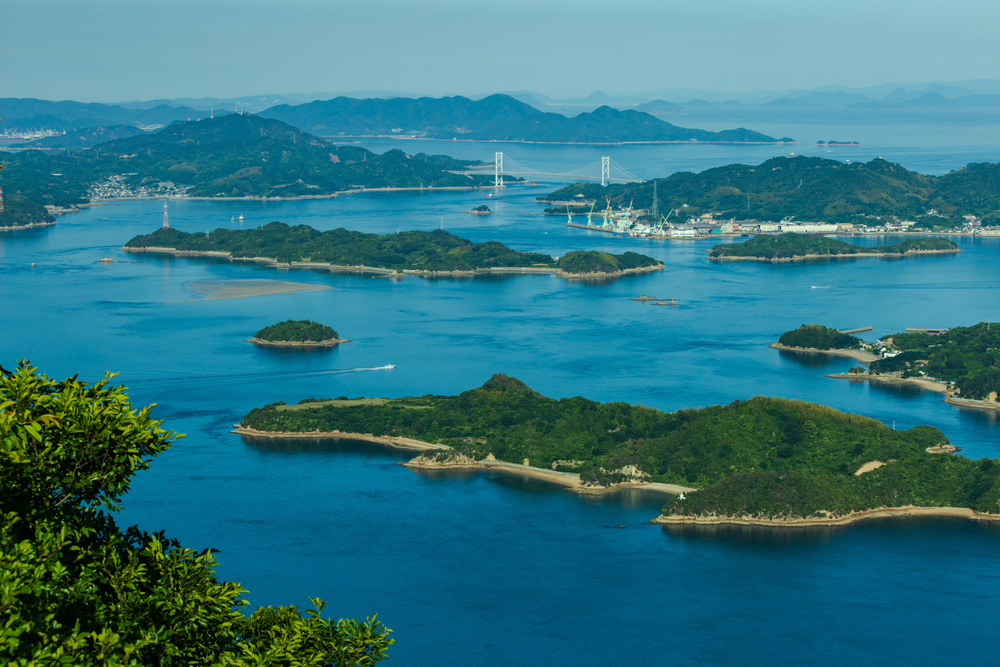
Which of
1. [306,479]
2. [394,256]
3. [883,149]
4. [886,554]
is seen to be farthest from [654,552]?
[883,149]

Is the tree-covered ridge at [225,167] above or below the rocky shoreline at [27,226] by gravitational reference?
above

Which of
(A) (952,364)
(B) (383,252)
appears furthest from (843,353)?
(B) (383,252)

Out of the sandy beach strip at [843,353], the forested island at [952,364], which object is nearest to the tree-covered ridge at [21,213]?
the sandy beach strip at [843,353]

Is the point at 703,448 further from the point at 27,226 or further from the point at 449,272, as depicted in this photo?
the point at 27,226

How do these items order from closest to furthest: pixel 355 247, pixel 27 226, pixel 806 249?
pixel 355 247, pixel 806 249, pixel 27 226

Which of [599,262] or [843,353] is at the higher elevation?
[599,262]

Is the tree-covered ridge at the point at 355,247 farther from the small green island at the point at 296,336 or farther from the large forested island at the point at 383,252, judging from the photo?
Result: the small green island at the point at 296,336
